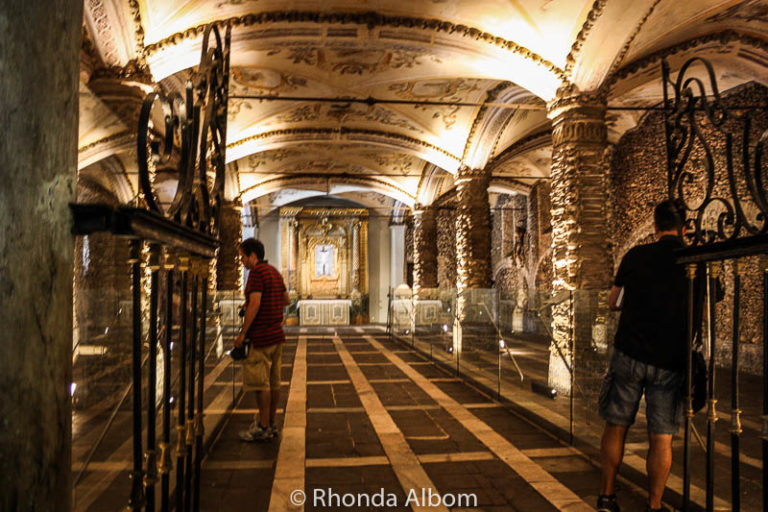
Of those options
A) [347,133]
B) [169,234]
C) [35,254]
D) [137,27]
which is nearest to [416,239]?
[347,133]

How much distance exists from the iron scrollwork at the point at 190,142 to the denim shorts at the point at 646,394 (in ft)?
7.43

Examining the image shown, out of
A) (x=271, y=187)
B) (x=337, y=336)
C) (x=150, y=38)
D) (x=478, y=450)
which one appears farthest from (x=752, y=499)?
(x=271, y=187)

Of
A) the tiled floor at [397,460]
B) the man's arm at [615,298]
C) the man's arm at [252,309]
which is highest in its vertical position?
the man's arm at [615,298]

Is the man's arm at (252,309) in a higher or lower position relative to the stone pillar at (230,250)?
lower

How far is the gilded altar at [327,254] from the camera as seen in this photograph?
2323cm

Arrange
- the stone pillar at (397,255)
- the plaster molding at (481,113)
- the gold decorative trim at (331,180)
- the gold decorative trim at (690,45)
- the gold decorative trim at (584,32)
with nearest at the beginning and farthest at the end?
the gold decorative trim at (584,32) < the gold decorative trim at (690,45) < the plaster molding at (481,113) < the gold decorative trim at (331,180) < the stone pillar at (397,255)

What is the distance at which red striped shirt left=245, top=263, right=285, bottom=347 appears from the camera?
4.65 metres

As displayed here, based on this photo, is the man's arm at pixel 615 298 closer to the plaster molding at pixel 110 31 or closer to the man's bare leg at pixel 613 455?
the man's bare leg at pixel 613 455

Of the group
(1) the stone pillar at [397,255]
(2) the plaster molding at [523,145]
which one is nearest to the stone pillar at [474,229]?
(2) the plaster molding at [523,145]

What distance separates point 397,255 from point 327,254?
10.1ft

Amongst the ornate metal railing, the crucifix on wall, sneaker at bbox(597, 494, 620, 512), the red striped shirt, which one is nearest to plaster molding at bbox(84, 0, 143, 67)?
the red striped shirt

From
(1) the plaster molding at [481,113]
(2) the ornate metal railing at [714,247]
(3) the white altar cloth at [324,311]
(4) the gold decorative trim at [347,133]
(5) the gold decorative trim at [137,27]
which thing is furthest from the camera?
(3) the white altar cloth at [324,311]

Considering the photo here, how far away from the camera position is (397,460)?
13.9 feet

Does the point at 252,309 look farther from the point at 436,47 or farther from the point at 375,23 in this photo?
the point at 436,47
